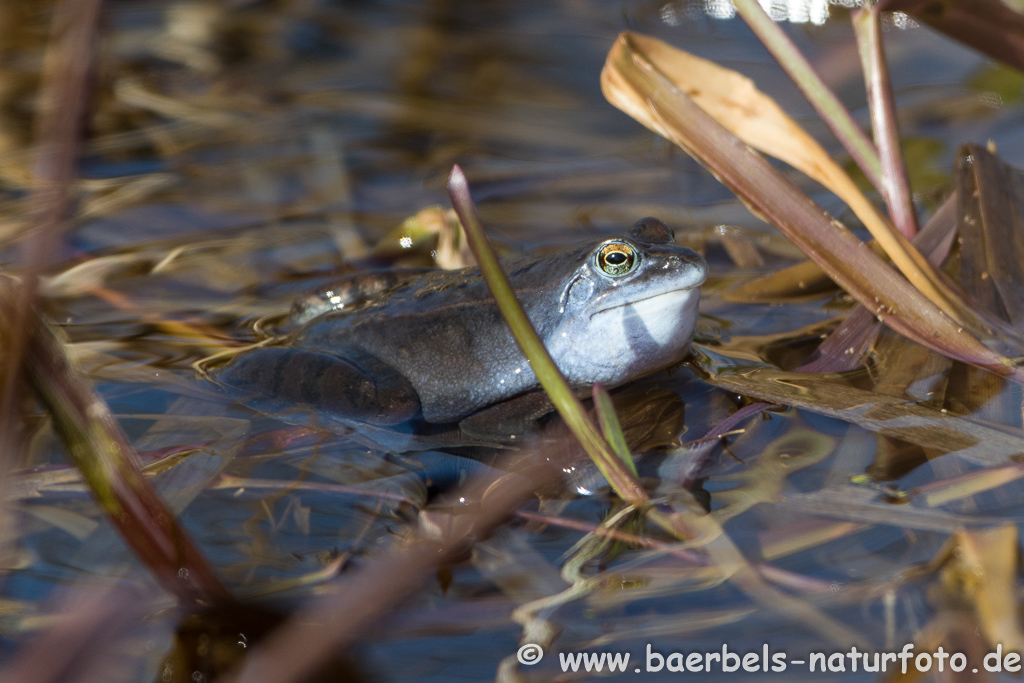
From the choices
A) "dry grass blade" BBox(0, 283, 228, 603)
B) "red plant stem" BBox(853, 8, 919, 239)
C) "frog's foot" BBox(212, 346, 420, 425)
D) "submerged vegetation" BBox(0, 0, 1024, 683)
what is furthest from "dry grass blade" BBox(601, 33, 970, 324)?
"dry grass blade" BBox(0, 283, 228, 603)

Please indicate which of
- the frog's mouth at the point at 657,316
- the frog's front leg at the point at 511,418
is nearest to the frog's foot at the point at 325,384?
the frog's front leg at the point at 511,418

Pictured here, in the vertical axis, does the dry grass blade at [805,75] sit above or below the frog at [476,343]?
above

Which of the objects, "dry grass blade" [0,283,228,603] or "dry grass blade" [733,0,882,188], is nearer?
"dry grass blade" [0,283,228,603]

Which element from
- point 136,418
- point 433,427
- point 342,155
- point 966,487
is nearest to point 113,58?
point 342,155

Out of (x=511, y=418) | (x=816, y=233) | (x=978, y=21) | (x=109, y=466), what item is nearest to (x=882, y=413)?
(x=816, y=233)

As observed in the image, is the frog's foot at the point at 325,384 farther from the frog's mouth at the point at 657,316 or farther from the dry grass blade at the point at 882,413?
the dry grass blade at the point at 882,413

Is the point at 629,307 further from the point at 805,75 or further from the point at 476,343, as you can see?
the point at 805,75

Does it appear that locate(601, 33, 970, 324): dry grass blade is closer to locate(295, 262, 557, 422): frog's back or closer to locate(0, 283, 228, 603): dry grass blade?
locate(295, 262, 557, 422): frog's back
